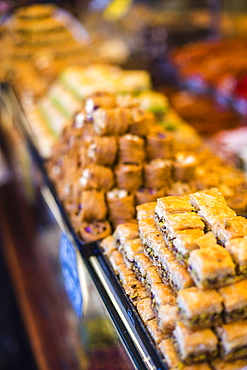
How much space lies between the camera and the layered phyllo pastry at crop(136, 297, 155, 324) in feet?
4.15

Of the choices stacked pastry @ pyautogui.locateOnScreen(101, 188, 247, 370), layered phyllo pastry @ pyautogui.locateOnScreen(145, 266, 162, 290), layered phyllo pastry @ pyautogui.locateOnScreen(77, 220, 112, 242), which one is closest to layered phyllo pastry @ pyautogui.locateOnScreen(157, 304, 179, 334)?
stacked pastry @ pyautogui.locateOnScreen(101, 188, 247, 370)

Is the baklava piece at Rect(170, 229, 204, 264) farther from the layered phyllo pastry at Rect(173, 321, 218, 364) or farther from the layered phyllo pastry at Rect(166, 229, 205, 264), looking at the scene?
the layered phyllo pastry at Rect(173, 321, 218, 364)

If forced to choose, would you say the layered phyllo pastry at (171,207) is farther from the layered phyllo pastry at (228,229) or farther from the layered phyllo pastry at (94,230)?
the layered phyllo pastry at (94,230)

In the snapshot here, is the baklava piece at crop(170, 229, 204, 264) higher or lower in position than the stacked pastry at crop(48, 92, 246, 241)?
higher

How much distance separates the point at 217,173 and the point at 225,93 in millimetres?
1781

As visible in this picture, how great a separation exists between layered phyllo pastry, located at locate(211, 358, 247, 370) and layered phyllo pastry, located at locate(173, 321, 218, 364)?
0.03 meters

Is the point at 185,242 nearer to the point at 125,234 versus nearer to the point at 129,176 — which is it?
the point at 125,234

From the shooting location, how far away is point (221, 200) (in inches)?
55.2

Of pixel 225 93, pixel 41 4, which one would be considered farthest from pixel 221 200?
pixel 41 4

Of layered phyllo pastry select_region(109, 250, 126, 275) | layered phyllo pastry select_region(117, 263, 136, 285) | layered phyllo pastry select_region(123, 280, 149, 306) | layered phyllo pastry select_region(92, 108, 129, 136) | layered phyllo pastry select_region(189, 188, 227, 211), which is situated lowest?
layered phyllo pastry select_region(109, 250, 126, 275)

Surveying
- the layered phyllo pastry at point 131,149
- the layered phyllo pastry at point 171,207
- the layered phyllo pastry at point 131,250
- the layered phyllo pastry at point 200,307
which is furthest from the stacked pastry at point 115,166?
the layered phyllo pastry at point 200,307

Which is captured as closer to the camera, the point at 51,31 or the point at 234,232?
the point at 234,232

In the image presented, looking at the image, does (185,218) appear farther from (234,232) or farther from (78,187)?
(78,187)

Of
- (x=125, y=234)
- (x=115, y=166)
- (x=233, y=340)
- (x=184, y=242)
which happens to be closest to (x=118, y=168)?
(x=115, y=166)
